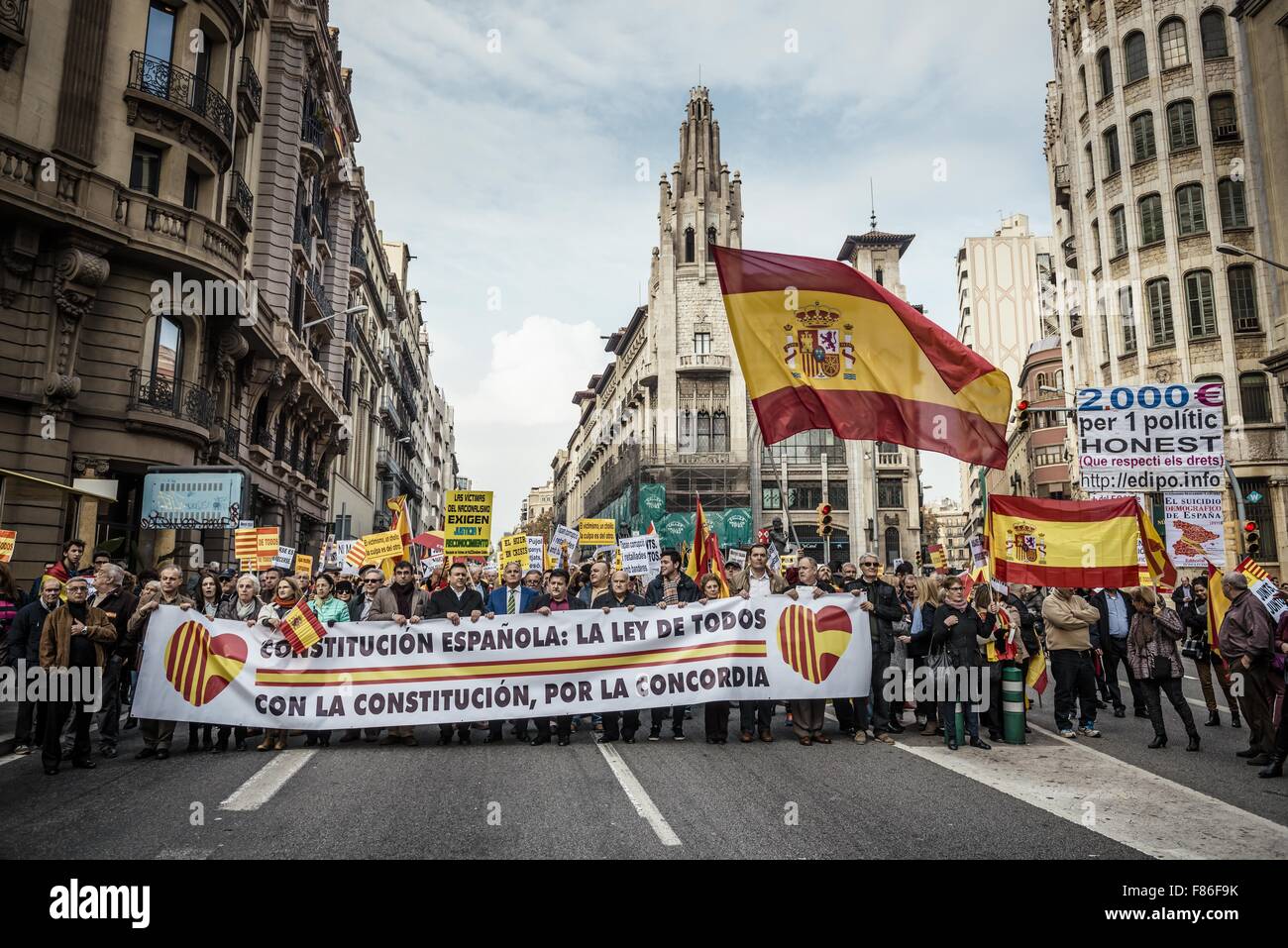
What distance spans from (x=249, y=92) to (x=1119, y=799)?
27.0m

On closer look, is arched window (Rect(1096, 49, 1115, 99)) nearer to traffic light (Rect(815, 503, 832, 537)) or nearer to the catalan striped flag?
traffic light (Rect(815, 503, 832, 537))

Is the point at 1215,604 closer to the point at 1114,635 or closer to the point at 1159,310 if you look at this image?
the point at 1114,635

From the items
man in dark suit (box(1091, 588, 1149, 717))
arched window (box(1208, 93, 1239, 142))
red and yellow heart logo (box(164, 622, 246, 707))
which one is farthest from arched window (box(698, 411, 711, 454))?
red and yellow heart logo (box(164, 622, 246, 707))

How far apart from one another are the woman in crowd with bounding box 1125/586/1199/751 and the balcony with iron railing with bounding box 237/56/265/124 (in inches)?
990

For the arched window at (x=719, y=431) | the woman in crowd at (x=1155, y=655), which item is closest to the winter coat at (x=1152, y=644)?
the woman in crowd at (x=1155, y=655)

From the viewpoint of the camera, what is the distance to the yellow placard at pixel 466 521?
779 inches

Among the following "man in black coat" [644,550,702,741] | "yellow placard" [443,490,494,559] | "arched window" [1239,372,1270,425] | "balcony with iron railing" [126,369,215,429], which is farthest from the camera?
"arched window" [1239,372,1270,425]

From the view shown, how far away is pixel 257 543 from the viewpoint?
57.3ft

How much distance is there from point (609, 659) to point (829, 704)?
14.9ft

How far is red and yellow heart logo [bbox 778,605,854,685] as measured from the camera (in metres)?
9.27

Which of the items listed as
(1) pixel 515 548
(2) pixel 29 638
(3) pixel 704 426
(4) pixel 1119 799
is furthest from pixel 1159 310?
(2) pixel 29 638

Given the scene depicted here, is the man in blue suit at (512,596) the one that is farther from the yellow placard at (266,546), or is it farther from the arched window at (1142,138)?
the arched window at (1142,138)

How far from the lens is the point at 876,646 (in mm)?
9664
